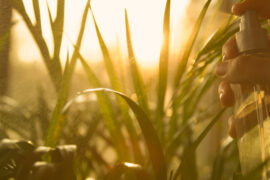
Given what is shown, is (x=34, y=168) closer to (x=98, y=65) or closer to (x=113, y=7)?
(x=113, y=7)

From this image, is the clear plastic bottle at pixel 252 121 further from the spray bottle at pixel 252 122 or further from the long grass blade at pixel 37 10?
the long grass blade at pixel 37 10

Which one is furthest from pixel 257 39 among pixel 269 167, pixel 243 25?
pixel 269 167

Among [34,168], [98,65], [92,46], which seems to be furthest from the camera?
[98,65]

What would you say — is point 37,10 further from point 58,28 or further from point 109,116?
point 109,116

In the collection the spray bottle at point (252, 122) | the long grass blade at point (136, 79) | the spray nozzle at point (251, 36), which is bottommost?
the spray bottle at point (252, 122)

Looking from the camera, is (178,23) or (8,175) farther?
(178,23)

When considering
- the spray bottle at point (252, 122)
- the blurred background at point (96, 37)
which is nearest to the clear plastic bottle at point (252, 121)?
the spray bottle at point (252, 122)

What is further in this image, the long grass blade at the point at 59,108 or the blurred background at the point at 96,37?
the blurred background at the point at 96,37
